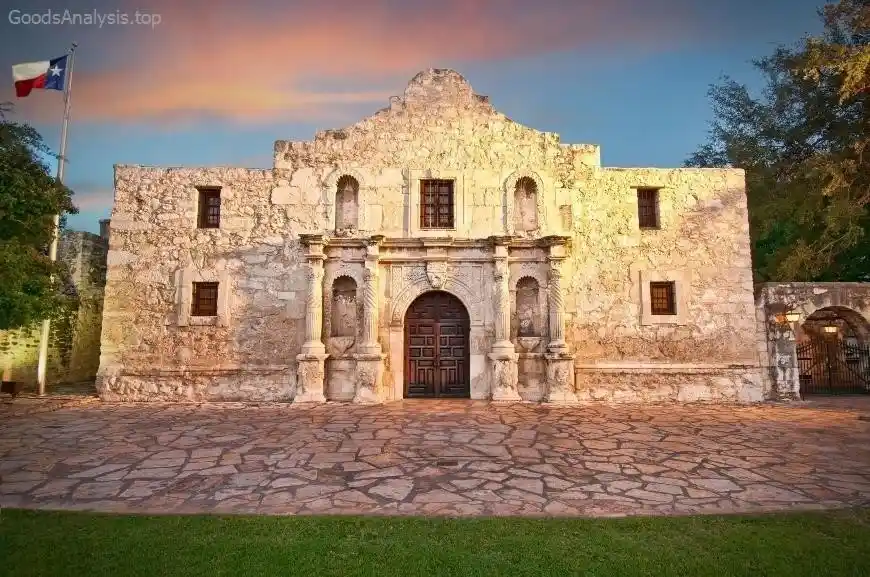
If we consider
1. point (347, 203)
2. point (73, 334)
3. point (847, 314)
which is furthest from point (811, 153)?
point (73, 334)

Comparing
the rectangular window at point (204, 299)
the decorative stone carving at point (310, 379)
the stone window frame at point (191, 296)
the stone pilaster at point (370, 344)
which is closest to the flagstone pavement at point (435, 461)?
the decorative stone carving at point (310, 379)

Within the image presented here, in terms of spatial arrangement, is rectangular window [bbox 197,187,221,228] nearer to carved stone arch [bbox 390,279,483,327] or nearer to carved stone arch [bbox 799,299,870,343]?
carved stone arch [bbox 390,279,483,327]

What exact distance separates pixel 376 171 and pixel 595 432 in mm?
8250

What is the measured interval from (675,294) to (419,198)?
23.6 ft

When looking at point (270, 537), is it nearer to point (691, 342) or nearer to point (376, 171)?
point (376, 171)

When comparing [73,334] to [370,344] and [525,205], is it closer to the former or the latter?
[370,344]

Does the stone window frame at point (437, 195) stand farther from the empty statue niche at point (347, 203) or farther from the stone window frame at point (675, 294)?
the stone window frame at point (675, 294)

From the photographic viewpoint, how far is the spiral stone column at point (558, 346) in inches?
430

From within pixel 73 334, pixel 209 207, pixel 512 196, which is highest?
pixel 512 196

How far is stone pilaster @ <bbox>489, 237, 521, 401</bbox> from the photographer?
11.0m

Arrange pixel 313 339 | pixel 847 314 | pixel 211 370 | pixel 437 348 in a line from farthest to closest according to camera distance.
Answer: pixel 847 314, pixel 437 348, pixel 211 370, pixel 313 339

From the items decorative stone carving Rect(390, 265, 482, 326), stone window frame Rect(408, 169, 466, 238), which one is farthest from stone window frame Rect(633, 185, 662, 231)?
decorative stone carving Rect(390, 265, 482, 326)

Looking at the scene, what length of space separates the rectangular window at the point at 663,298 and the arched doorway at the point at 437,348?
4.94 meters

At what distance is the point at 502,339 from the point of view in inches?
438
